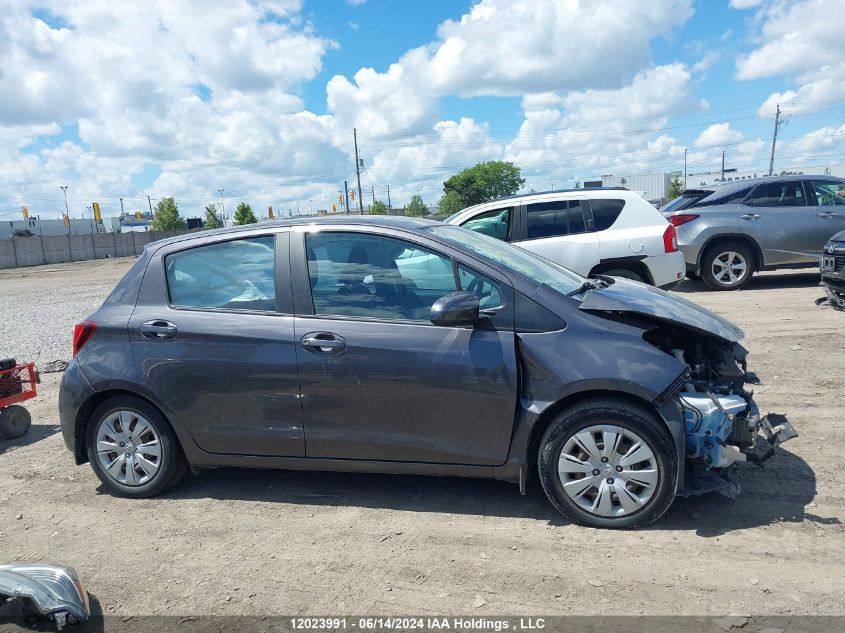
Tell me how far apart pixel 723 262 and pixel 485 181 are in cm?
11075

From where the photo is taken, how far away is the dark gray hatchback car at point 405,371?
11.8 feet

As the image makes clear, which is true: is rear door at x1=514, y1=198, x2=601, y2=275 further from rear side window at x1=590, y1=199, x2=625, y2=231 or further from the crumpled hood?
the crumpled hood

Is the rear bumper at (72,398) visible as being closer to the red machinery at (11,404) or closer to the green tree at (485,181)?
the red machinery at (11,404)

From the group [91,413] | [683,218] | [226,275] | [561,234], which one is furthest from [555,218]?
[91,413]

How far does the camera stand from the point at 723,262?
11.3m

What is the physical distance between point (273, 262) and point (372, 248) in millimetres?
647

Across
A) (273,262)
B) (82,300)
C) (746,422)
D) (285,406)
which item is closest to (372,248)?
(273,262)

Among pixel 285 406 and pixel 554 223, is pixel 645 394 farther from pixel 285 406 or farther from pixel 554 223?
pixel 554 223

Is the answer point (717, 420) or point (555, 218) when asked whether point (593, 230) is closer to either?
point (555, 218)

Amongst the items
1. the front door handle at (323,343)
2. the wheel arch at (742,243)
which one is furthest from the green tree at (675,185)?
the front door handle at (323,343)

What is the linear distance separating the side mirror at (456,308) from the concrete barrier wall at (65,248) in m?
42.2

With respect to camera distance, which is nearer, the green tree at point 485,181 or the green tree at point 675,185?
the green tree at point 675,185

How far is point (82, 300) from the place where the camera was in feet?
57.9

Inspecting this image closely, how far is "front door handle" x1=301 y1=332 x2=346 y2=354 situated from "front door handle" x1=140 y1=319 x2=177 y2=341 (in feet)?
3.01
